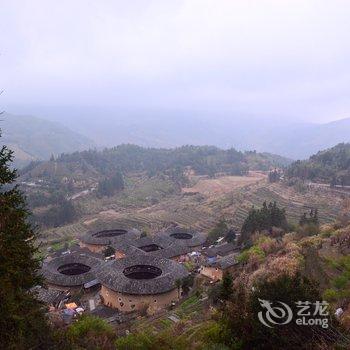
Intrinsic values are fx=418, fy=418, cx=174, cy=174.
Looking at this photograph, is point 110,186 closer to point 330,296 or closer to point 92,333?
point 92,333

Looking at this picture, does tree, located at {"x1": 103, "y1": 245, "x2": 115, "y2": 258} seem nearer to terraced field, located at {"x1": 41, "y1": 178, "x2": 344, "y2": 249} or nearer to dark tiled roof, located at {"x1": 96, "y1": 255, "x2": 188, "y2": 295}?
dark tiled roof, located at {"x1": 96, "y1": 255, "x2": 188, "y2": 295}

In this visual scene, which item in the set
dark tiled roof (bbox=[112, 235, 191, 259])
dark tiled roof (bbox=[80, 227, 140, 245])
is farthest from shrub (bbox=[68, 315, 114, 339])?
dark tiled roof (bbox=[80, 227, 140, 245])

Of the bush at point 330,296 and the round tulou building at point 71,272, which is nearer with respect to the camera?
the bush at point 330,296

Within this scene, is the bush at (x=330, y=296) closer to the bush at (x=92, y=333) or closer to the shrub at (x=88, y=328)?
the bush at (x=92, y=333)

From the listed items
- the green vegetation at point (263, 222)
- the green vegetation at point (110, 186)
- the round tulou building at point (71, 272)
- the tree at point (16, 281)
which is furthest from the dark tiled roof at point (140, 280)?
the green vegetation at point (110, 186)

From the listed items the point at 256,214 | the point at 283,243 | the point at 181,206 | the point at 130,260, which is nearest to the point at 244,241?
the point at 256,214

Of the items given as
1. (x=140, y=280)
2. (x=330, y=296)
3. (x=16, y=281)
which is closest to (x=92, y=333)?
(x=16, y=281)
